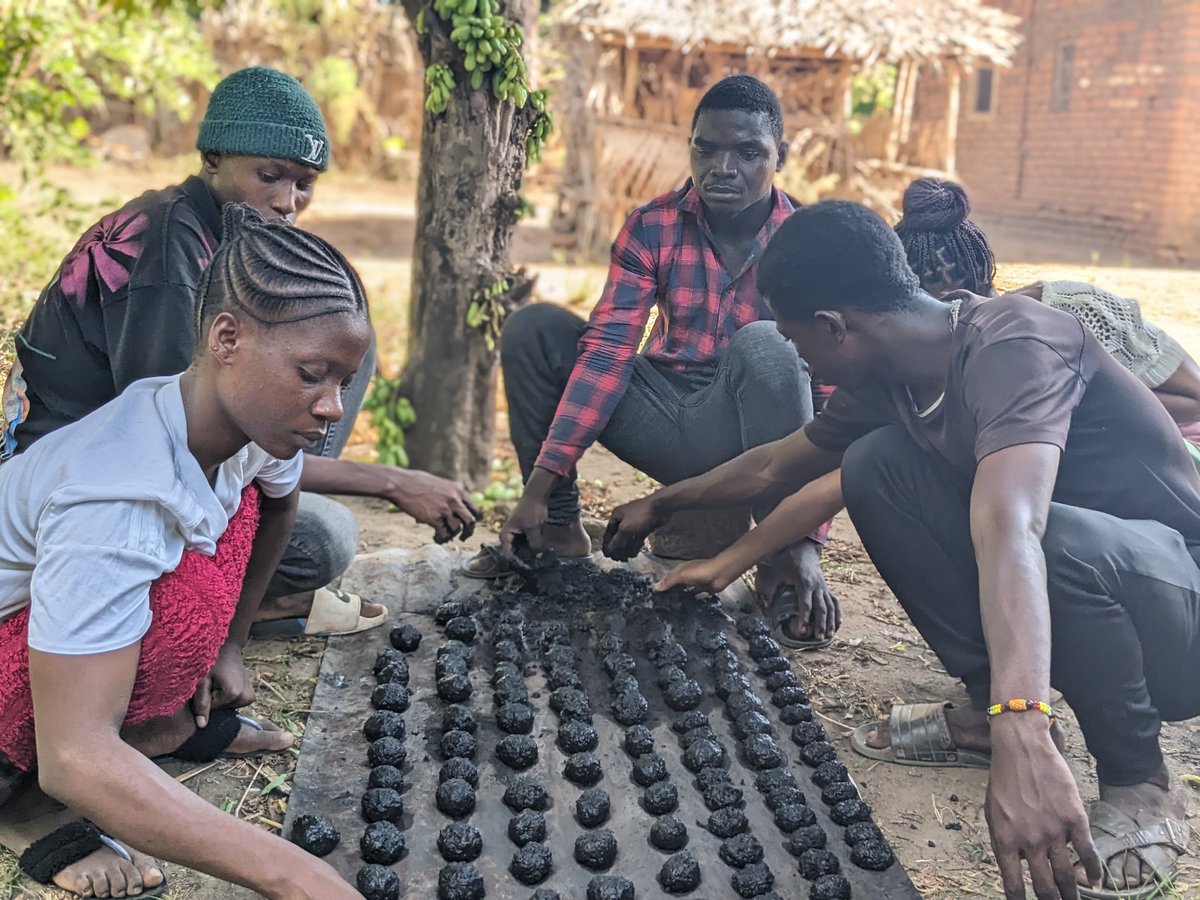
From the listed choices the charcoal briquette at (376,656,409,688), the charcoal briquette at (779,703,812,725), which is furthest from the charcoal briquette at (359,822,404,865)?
the charcoal briquette at (779,703,812,725)

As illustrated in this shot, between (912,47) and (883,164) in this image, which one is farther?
(883,164)

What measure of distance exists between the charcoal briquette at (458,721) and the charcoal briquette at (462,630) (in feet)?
1.40

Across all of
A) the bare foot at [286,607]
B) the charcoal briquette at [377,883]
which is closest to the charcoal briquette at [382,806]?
the charcoal briquette at [377,883]

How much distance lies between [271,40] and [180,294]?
1719 centimetres

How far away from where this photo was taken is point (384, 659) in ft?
9.06

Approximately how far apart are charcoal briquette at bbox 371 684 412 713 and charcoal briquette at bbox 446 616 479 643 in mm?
340

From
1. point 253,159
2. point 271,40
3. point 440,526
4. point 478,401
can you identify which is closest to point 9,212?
point 478,401

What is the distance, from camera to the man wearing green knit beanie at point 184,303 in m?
2.39

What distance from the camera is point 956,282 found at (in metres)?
2.82

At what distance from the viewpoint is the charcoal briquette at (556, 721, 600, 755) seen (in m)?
2.44

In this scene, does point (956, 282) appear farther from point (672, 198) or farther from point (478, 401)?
point (478, 401)

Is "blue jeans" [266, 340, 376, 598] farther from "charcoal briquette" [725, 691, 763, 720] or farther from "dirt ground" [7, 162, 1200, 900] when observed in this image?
"charcoal briquette" [725, 691, 763, 720]

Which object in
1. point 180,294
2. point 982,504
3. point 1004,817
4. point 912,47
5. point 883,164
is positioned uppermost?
point 912,47

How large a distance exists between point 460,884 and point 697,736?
0.74 m
